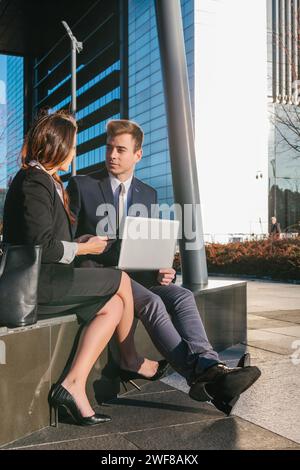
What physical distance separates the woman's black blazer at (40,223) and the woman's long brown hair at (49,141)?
116 millimetres

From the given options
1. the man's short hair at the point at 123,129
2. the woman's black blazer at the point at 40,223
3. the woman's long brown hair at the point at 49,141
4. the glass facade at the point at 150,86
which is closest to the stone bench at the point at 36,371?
the woman's black blazer at the point at 40,223

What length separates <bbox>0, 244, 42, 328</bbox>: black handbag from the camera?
9.27 ft

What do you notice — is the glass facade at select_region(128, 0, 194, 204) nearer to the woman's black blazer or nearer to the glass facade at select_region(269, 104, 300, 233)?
the glass facade at select_region(269, 104, 300, 233)

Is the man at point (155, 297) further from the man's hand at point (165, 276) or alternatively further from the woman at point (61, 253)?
the woman at point (61, 253)

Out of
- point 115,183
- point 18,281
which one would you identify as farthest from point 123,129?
point 18,281

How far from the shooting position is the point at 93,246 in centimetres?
334

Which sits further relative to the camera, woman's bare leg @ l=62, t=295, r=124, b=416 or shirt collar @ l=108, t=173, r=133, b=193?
shirt collar @ l=108, t=173, r=133, b=193

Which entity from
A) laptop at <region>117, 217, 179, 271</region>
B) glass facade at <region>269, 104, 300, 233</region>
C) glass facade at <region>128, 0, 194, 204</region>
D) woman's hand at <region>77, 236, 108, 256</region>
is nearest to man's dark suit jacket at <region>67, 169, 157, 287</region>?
laptop at <region>117, 217, 179, 271</region>

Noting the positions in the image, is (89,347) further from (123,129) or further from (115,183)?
(123,129)

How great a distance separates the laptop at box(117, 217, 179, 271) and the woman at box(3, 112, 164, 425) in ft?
0.46

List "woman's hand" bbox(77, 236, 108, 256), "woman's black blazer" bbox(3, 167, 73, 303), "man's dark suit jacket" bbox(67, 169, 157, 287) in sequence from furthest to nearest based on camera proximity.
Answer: "man's dark suit jacket" bbox(67, 169, 157, 287)
"woman's hand" bbox(77, 236, 108, 256)
"woman's black blazer" bbox(3, 167, 73, 303)

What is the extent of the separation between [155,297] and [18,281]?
3.23ft

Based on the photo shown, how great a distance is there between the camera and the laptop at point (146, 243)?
337 cm

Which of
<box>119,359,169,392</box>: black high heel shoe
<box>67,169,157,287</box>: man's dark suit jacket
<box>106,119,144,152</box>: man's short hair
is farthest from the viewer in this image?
<box>106,119,144,152</box>: man's short hair
